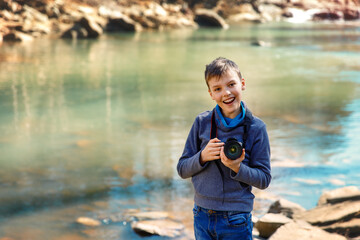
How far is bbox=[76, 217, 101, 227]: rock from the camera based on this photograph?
455 centimetres

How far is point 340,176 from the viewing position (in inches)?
222

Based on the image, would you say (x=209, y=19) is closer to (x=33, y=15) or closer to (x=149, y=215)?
(x=33, y=15)

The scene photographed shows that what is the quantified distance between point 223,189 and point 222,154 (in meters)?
0.22

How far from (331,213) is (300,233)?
53 centimetres

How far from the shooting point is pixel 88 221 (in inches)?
182

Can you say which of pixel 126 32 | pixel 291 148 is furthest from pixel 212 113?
pixel 126 32

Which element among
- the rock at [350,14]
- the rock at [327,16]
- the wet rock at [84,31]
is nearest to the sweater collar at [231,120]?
the wet rock at [84,31]

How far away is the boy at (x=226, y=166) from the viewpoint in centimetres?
Result: 221

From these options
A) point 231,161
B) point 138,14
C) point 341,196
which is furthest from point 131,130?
point 138,14

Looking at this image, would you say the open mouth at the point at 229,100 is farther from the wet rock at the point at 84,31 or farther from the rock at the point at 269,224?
the wet rock at the point at 84,31

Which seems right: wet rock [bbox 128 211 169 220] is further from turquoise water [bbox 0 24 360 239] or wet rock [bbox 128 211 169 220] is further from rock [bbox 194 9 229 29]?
rock [bbox 194 9 229 29]

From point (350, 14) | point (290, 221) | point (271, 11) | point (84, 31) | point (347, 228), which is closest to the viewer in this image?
point (347, 228)

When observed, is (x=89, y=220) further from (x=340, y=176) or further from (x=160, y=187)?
(x=340, y=176)

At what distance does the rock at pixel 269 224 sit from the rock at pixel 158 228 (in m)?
0.73
